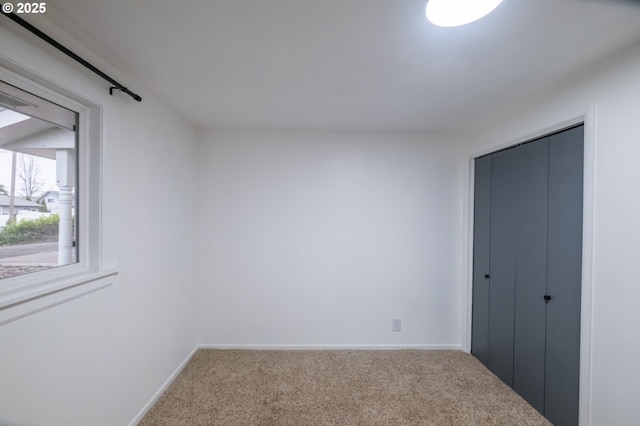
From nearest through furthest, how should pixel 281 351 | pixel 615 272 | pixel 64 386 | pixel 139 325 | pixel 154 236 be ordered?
1. pixel 64 386
2. pixel 615 272
3. pixel 139 325
4. pixel 154 236
5. pixel 281 351

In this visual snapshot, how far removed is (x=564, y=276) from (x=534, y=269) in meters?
0.25

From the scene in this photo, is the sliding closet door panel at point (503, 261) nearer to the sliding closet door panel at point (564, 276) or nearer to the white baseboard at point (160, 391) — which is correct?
the sliding closet door panel at point (564, 276)

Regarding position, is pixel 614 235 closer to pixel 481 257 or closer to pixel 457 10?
pixel 481 257

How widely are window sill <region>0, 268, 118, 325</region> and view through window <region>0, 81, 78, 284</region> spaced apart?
0.46ft

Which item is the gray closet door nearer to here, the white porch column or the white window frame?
the white window frame

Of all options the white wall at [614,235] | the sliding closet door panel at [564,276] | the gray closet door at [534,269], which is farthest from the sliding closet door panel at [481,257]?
the white wall at [614,235]

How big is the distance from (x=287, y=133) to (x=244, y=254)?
141 cm

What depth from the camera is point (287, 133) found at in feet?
9.50

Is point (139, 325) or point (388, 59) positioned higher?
point (388, 59)

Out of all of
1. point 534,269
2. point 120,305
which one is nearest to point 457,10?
point 534,269

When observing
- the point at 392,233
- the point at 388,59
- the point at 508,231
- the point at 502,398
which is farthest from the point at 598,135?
the point at 502,398

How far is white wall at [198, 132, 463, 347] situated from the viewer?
291 centimetres

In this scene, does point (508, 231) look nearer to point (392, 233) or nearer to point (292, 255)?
point (392, 233)

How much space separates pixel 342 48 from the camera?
56.1 inches
